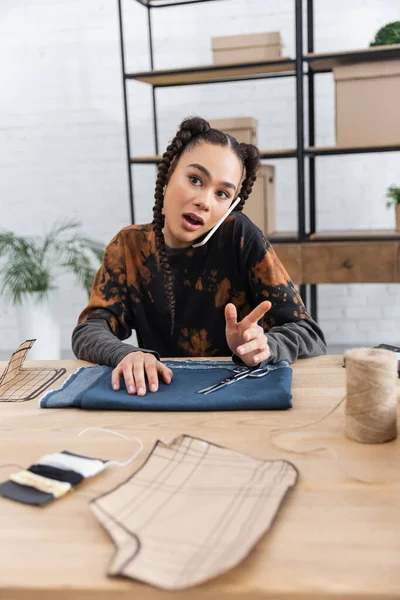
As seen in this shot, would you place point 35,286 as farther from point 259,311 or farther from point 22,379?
point 259,311

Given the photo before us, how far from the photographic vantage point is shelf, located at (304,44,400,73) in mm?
2609

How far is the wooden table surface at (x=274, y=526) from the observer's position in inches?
20.4

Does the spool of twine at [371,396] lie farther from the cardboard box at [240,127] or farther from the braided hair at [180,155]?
the cardboard box at [240,127]

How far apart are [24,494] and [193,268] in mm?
911

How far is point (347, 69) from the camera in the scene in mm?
2678

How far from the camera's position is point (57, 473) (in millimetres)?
729

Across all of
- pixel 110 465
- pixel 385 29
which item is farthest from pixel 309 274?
pixel 110 465

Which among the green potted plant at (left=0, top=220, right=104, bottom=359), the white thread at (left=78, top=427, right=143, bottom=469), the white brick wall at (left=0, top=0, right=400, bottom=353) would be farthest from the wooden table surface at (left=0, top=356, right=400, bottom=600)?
the white brick wall at (left=0, top=0, right=400, bottom=353)

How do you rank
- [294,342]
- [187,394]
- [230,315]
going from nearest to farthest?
[187,394]
[230,315]
[294,342]

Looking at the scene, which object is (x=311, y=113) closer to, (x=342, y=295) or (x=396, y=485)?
(x=342, y=295)

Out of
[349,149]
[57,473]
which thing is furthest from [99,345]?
[349,149]

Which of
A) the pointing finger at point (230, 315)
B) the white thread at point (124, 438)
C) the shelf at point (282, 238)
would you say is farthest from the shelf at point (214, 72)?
the white thread at point (124, 438)

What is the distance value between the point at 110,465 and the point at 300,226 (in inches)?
86.8

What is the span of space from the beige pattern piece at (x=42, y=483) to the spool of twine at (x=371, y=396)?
14.9 inches
